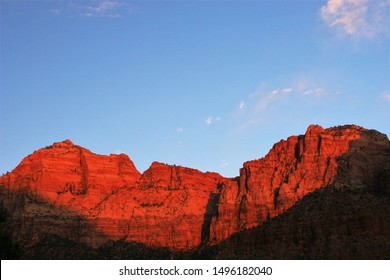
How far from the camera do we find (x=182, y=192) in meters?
199

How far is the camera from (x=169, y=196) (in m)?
197

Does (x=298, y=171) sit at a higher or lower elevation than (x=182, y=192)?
lower

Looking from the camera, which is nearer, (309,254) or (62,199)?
(309,254)

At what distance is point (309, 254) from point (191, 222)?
70763 millimetres

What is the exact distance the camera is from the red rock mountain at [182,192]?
542 feet

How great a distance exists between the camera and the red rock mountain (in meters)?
165

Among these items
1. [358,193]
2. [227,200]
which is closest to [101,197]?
[227,200]

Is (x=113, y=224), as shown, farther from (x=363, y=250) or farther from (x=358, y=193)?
(x=363, y=250)

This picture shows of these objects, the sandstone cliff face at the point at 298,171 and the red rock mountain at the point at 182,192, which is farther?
the red rock mountain at the point at 182,192

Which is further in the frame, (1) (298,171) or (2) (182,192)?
(2) (182,192)

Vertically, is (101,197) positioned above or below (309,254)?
above

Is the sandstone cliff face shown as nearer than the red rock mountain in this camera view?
Yes
